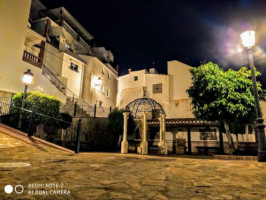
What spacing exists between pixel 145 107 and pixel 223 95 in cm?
1343

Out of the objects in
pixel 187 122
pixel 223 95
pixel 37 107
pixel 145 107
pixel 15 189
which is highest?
pixel 145 107

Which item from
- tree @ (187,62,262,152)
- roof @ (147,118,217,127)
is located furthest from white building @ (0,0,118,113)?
tree @ (187,62,262,152)

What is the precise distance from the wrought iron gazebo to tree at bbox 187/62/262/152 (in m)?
10.6

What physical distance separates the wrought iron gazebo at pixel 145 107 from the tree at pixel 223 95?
1058cm

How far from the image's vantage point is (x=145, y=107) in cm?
2159

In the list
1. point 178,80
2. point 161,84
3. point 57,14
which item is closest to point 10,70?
point 57,14

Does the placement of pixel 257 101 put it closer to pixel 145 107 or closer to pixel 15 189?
pixel 15 189

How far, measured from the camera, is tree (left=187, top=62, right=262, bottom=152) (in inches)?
332

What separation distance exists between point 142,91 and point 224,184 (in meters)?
20.6

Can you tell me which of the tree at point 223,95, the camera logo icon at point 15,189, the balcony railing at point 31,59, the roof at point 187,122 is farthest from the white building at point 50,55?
the tree at point 223,95

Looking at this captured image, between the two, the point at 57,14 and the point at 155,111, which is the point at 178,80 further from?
the point at 57,14

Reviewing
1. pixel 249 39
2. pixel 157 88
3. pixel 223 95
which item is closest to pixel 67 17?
pixel 157 88

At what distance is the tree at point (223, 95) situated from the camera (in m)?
8.45

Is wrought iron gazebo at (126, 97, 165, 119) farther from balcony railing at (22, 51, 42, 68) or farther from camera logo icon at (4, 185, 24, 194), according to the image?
camera logo icon at (4, 185, 24, 194)
